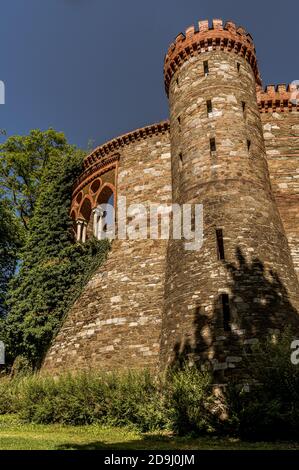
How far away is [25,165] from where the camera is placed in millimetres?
27391

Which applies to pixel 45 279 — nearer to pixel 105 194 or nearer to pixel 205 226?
pixel 105 194

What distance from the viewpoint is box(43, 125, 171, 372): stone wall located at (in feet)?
47.3

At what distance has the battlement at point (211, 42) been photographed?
17.5 meters

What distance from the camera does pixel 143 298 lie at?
1535 centimetres

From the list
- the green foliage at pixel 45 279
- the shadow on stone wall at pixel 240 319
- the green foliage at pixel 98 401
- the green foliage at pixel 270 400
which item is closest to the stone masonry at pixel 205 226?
the shadow on stone wall at pixel 240 319

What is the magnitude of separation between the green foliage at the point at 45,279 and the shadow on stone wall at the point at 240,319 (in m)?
6.94

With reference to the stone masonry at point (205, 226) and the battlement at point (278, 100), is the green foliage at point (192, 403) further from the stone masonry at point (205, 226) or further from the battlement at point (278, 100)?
the battlement at point (278, 100)

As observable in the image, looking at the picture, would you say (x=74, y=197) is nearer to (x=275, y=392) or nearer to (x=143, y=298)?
(x=143, y=298)

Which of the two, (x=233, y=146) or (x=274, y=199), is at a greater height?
(x=233, y=146)

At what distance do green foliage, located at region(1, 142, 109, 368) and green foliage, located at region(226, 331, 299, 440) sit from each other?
9.33 m

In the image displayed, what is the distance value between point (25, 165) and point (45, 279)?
11.9 metres
